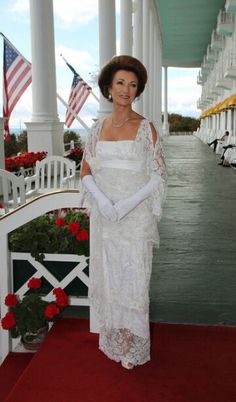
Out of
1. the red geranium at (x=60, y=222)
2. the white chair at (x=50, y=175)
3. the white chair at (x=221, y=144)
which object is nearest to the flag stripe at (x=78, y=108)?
the white chair at (x=221, y=144)

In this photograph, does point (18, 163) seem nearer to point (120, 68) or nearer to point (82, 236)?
point (82, 236)

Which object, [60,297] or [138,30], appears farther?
[138,30]

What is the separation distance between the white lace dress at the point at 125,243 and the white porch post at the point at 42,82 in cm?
659

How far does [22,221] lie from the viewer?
3.27 meters

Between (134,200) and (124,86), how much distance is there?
621 millimetres

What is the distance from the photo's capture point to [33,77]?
30.2 feet

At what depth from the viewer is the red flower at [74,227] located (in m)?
3.30

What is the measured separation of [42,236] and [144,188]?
1.03m

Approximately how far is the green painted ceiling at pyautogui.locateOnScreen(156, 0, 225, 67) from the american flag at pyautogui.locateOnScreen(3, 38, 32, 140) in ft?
74.7

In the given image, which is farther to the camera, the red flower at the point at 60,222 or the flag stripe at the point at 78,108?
the flag stripe at the point at 78,108

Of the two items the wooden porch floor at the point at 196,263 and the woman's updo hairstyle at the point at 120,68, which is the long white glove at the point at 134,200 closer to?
the woman's updo hairstyle at the point at 120,68

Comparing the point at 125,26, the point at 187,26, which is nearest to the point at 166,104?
the point at 187,26

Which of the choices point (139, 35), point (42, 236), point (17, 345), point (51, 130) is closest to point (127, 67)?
point (42, 236)

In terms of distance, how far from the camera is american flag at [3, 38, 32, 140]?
831 centimetres
